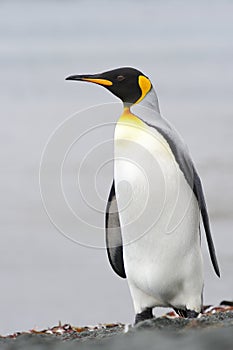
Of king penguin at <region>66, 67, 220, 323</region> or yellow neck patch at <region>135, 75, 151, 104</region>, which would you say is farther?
yellow neck patch at <region>135, 75, 151, 104</region>

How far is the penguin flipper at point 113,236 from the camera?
13.8 ft

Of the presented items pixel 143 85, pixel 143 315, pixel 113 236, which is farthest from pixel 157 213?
pixel 143 85

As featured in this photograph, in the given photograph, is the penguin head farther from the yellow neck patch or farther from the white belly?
the white belly

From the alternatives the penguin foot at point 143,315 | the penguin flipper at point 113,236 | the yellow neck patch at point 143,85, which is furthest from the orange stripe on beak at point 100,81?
the penguin foot at point 143,315

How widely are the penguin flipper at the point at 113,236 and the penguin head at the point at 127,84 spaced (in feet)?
1.53

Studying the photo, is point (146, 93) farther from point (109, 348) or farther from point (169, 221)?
point (109, 348)

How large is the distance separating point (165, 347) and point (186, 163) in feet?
6.89

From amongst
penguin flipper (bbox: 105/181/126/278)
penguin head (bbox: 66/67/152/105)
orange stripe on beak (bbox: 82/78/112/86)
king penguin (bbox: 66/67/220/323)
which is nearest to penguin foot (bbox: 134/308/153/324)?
king penguin (bbox: 66/67/220/323)

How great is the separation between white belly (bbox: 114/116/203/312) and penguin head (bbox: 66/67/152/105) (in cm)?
19

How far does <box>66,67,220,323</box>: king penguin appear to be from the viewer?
3.94m

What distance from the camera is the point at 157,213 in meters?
3.97

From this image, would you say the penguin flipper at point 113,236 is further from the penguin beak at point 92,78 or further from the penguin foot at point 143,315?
the penguin beak at point 92,78

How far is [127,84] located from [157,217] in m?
0.71

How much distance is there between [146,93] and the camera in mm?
4137
